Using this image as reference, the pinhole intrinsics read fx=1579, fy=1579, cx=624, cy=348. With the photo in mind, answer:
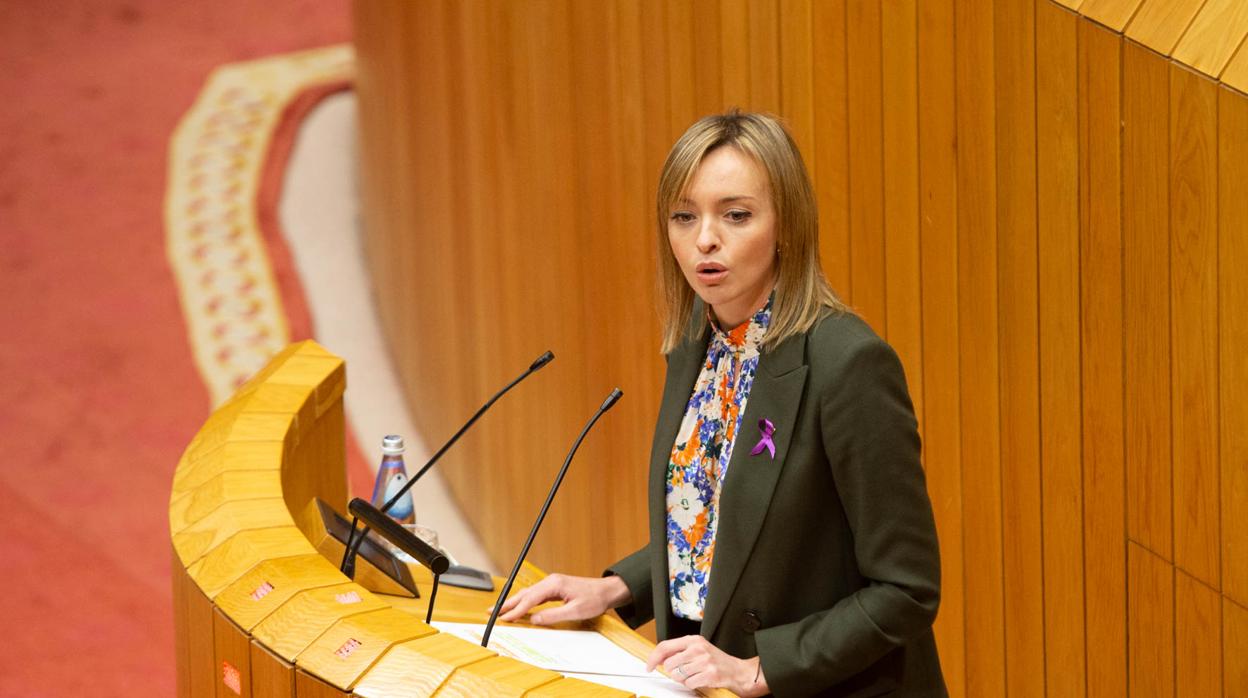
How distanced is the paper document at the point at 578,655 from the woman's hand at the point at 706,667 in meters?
0.03

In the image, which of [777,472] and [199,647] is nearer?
[777,472]

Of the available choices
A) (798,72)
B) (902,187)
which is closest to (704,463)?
(902,187)

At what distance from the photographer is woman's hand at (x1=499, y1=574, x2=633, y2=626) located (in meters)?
1.95

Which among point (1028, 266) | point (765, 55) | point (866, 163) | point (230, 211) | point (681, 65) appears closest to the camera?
point (1028, 266)

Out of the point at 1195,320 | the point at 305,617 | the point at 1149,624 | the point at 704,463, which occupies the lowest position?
the point at 1149,624

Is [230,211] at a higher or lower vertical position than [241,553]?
higher

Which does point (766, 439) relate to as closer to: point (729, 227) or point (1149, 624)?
point (729, 227)

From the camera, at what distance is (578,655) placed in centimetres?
182

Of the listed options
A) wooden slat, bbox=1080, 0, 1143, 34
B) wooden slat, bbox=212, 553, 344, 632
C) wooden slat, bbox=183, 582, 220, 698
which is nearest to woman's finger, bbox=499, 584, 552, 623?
wooden slat, bbox=212, 553, 344, 632

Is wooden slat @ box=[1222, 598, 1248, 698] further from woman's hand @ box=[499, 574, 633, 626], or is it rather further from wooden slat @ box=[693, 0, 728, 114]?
wooden slat @ box=[693, 0, 728, 114]

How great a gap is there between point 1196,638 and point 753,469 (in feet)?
3.38

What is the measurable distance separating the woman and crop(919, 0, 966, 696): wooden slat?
99cm

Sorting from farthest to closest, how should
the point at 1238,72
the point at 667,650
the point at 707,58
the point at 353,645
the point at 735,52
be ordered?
the point at 707,58, the point at 735,52, the point at 1238,72, the point at 667,650, the point at 353,645

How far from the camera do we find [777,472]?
171 cm
